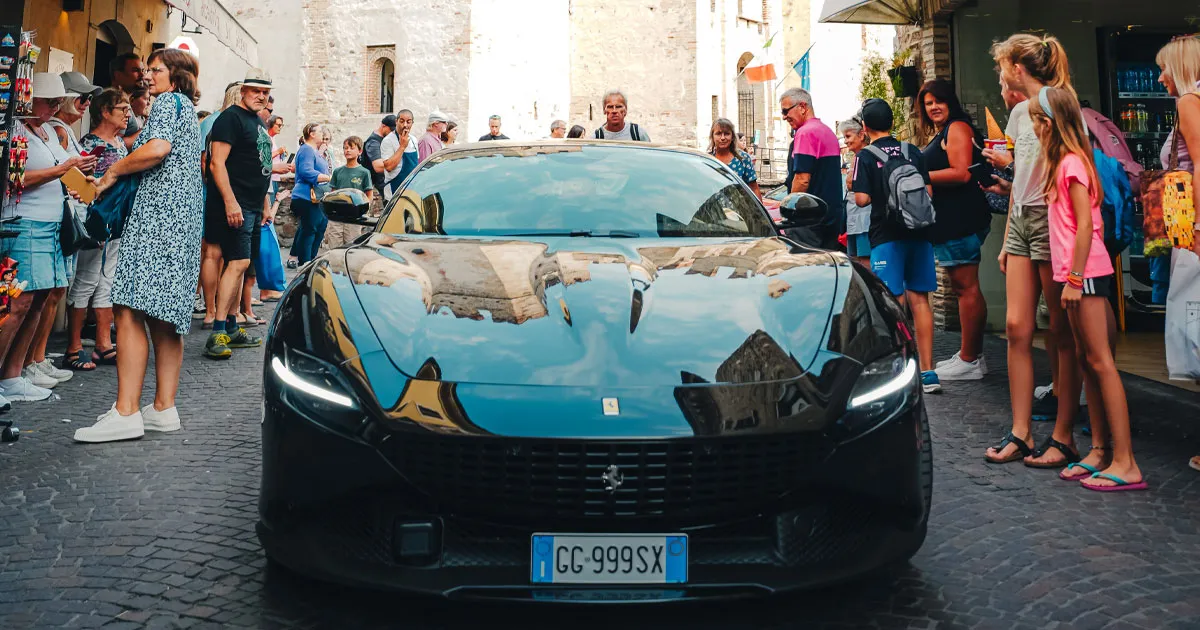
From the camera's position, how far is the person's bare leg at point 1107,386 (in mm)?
4270

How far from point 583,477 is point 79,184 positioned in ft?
14.3

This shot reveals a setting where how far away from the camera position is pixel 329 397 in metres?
2.69

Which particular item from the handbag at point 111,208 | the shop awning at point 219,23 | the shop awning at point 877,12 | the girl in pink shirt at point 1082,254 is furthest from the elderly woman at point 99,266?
the shop awning at point 877,12

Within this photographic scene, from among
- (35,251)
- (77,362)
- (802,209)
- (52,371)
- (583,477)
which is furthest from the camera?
(77,362)

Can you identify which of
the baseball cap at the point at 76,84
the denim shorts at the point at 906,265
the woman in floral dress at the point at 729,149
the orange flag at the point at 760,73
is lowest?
the denim shorts at the point at 906,265

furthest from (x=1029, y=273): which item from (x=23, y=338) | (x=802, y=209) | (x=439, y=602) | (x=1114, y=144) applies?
(x=23, y=338)

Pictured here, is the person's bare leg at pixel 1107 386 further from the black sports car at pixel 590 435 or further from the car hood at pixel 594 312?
the black sports car at pixel 590 435

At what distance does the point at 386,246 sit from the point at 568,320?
102cm

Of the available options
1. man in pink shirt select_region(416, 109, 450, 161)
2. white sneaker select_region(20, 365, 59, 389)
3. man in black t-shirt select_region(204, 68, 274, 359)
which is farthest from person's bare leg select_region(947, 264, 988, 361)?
man in pink shirt select_region(416, 109, 450, 161)

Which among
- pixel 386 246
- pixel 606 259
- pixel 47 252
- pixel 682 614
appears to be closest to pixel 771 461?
pixel 682 614

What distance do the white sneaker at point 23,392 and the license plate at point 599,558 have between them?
4917 mm

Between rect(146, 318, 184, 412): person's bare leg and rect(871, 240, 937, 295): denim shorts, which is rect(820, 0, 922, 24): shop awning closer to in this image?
rect(871, 240, 937, 295): denim shorts

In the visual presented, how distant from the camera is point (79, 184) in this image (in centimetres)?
569

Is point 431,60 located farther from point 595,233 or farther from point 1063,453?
point 595,233
